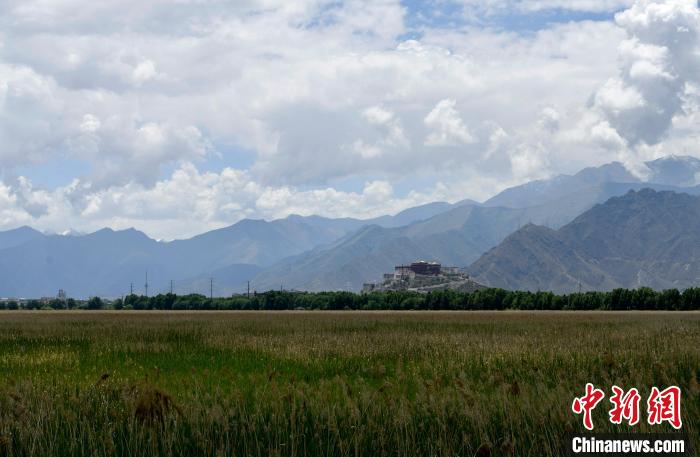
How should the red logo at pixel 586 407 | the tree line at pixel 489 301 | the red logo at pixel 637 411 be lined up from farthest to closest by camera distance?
the tree line at pixel 489 301
the red logo at pixel 586 407
the red logo at pixel 637 411

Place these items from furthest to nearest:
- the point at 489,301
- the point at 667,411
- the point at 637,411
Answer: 1. the point at 489,301
2. the point at 667,411
3. the point at 637,411

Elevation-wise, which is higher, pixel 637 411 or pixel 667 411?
pixel 637 411

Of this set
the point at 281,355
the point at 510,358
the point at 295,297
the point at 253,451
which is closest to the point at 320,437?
the point at 253,451

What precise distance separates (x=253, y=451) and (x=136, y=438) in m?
1.77

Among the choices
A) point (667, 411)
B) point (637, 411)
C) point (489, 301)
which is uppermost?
point (637, 411)

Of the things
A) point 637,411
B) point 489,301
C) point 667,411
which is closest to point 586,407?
point 637,411

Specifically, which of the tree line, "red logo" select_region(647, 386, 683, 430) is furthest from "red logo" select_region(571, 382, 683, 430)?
the tree line

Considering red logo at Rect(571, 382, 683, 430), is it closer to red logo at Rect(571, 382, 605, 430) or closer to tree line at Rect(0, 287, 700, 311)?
red logo at Rect(571, 382, 605, 430)

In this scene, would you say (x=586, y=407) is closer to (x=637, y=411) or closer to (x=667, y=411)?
(x=637, y=411)

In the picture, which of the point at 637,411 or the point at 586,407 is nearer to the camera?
the point at 637,411

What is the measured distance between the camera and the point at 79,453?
11492 mm

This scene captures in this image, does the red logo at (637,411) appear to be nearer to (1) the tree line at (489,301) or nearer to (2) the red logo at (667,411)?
(2) the red logo at (667,411)

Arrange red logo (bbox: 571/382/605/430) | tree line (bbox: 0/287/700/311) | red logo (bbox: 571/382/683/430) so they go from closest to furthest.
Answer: red logo (bbox: 571/382/683/430) → red logo (bbox: 571/382/605/430) → tree line (bbox: 0/287/700/311)

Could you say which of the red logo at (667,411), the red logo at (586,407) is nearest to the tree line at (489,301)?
the red logo at (586,407)
